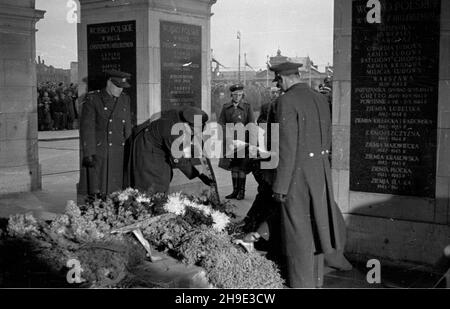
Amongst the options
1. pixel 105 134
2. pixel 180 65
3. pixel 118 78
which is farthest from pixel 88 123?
pixel 180 65

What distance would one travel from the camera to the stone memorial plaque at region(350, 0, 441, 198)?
6.10 m

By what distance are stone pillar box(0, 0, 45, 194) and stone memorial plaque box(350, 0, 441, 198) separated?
19.8ft

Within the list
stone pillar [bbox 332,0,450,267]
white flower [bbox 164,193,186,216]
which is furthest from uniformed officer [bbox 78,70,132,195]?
stone pillar [bbox 332,0,450,267]

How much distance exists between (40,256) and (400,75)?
384cm

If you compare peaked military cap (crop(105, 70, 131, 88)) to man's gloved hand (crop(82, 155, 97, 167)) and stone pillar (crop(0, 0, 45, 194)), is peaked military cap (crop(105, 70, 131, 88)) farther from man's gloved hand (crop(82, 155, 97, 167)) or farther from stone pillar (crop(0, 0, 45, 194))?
stone pillar (crop(0, 0, 45, 194))

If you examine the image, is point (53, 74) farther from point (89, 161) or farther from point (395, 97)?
point (395, 97)

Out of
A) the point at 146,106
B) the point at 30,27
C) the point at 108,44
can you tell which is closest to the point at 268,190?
the point at 146,106

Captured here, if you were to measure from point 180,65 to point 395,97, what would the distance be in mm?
3753

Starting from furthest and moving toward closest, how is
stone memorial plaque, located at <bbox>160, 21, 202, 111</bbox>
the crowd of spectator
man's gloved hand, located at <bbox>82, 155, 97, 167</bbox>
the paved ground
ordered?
1. the crowd of spectator
2. stone memorial plaque, located at <bbox>160, 21, 202, 111</bbox>
3. man's gloved hand, located at <bbox>82, 155, 97, 167</bbox>
4. the paved ground

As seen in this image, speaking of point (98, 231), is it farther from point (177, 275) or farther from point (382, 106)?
point (382, 106)

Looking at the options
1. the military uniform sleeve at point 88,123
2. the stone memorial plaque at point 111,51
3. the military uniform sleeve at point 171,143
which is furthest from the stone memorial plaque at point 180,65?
the military uniform sleeve at point 171,143

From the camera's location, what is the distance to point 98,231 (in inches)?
202

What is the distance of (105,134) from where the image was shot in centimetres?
736

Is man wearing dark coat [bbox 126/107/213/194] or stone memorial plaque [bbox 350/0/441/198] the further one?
man wearing dark coat [bbox 126/107/213/194]
